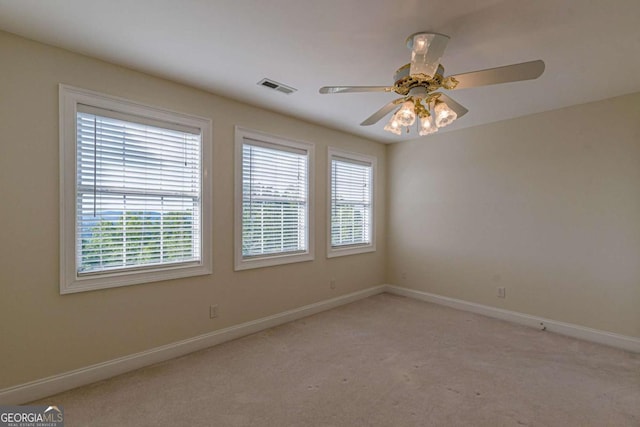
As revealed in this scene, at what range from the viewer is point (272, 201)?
3596 millimetres

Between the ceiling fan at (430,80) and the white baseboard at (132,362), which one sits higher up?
the ceiling fan at (430,80)

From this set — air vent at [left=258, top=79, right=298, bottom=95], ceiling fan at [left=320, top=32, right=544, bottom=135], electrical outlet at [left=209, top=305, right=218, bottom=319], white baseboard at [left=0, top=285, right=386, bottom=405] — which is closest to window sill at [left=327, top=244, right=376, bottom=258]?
white baseboard at [left=0, top=285, right=386, bottom=405]

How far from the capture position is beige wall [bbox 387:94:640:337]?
10.0ft

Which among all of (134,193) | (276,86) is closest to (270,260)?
(134,193)

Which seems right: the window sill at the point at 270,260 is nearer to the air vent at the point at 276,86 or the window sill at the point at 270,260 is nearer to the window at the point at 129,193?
the window at the point at 129,193

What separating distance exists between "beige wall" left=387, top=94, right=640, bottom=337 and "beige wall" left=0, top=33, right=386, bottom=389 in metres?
2.75

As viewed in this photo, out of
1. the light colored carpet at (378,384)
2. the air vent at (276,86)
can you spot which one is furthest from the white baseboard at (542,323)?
the air vent at (276,86)

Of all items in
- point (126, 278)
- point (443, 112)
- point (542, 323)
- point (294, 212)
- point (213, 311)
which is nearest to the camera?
point (443, 112)

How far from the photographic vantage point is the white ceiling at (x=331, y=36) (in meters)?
1.77

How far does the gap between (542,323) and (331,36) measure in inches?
151

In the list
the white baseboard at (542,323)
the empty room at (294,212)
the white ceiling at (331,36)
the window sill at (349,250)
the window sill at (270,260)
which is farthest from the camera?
the window sill at (349,250)

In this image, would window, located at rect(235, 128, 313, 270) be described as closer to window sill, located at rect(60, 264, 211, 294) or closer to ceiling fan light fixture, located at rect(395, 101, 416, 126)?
window sill, located at rect(60, 264, 211, 294)

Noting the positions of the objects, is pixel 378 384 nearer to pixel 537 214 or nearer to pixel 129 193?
pixel 129 193

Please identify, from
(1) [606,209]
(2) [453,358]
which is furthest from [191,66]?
(1) [606,209]
